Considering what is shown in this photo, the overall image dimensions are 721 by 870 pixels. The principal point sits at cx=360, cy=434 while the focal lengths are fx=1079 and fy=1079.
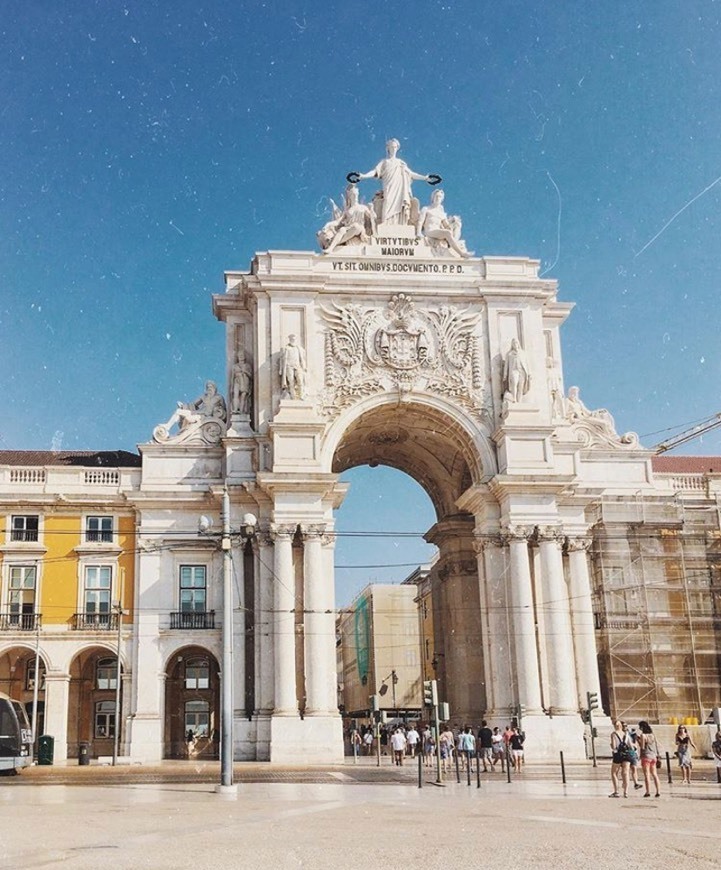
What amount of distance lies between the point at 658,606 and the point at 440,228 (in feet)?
61.3

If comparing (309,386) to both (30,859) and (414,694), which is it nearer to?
(30,859)

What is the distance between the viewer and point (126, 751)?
42.0 metres

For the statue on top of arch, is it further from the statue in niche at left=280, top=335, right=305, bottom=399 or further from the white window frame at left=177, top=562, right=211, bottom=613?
the white window frame at left=177, top=562, right=211, bottom=613

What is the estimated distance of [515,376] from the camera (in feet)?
147

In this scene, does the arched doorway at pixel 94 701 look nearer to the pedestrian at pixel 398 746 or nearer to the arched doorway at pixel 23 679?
the arched doorway at pixel 23 679

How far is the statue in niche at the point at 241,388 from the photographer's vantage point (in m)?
45.0

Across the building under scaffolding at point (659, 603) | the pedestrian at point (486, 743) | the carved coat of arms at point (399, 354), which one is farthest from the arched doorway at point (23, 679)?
the building under scaffolding at point (659, 603)

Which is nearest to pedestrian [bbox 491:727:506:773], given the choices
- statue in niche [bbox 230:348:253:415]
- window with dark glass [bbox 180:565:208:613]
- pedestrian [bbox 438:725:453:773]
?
pedestrian [bbox 438:725:453:773]

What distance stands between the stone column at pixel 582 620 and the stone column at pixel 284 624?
11.5 metres

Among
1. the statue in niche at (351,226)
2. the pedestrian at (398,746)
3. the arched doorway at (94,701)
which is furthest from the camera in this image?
the statue in niche at (351,226)

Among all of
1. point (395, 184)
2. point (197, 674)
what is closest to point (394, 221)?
point (395, 184)

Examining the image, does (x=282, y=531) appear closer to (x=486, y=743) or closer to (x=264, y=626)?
(x=264, y=626)

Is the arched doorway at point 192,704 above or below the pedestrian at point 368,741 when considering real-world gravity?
above

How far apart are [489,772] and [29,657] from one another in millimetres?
21893
